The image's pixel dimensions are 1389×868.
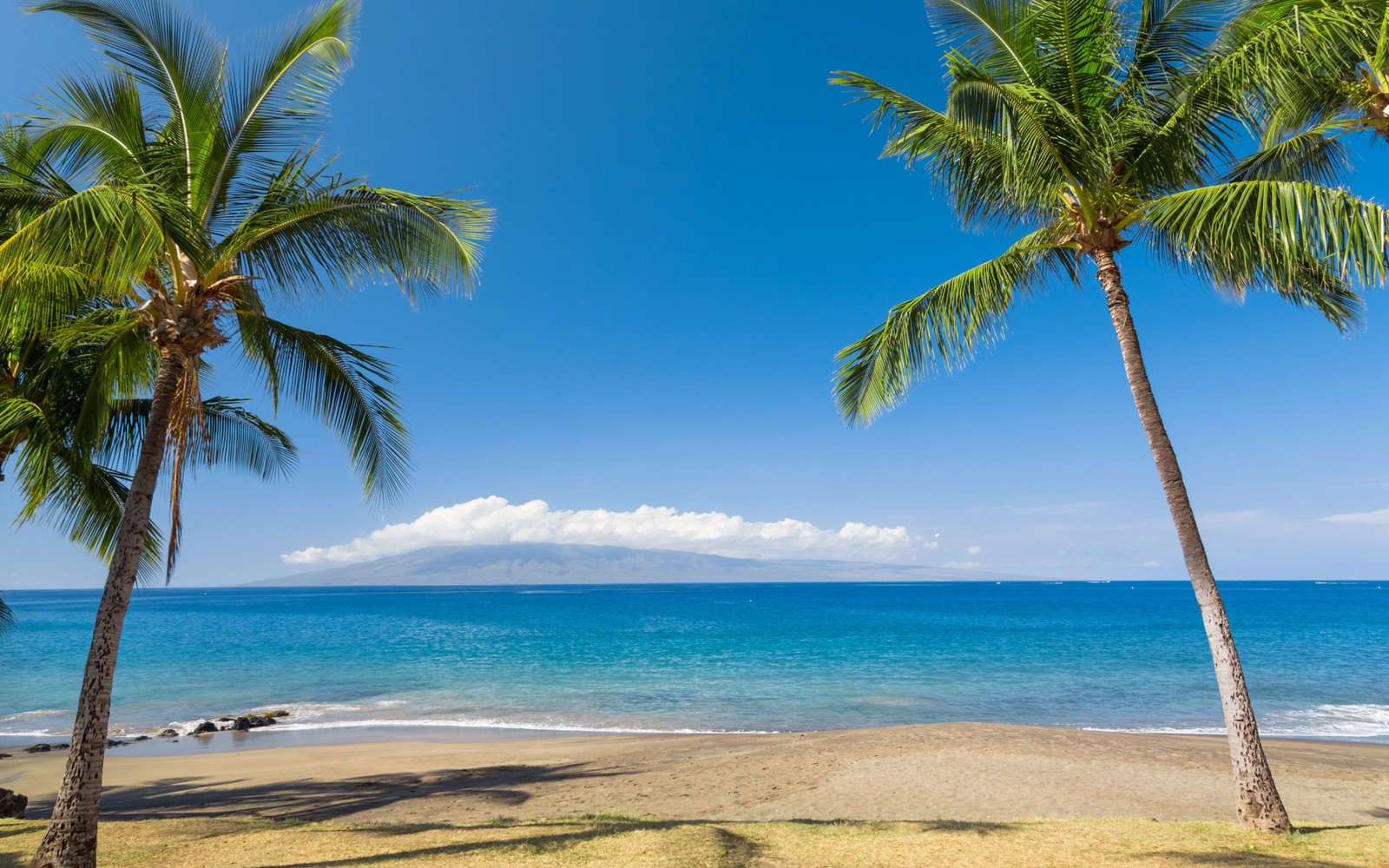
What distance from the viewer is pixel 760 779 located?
12125 millimetres

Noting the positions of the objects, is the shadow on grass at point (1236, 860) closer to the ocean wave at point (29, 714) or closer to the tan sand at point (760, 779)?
the tan sand at point (760, 779)

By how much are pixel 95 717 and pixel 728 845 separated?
576 centimetres

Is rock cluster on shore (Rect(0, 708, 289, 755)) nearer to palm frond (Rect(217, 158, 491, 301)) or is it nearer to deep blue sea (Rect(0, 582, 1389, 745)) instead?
deep blue sea (Rect(0, 582, 1389, 745))

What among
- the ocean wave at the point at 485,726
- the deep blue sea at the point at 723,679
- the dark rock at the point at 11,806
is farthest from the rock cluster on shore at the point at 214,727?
the dark rock at the point at 11,806

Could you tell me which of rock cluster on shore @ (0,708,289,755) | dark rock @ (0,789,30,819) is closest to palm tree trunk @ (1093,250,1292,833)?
dark rock @ (0,789,30,819)

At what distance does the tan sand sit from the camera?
10188 mm

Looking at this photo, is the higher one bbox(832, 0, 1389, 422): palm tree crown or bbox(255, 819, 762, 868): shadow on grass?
bbox(832, 0, 1389, 422): palm tree crown

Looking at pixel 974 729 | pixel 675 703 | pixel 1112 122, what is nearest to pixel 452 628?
pixel 675 703

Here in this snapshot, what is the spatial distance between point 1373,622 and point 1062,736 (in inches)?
2733

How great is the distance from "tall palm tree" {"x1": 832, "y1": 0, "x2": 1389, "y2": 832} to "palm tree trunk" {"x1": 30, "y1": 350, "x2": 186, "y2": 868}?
8.85 metres

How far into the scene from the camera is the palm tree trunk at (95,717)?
5.79 m

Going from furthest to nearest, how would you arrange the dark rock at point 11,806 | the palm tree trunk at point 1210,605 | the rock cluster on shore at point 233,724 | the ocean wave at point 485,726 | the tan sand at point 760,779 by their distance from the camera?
the rock cluster on shore at point 233,724, the ocean wave at point 485,726, the tan sand at point 760,779, the dark rock at point 11,806, the palm tree trunk at point 1210,605

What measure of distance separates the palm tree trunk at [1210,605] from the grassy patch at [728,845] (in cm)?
31

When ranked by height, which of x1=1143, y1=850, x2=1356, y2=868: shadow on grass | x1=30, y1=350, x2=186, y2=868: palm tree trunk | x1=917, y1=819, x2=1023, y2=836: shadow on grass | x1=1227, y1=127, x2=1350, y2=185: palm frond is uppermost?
x1=1227, y1=127, x2=1350, y2=185: palm frond
